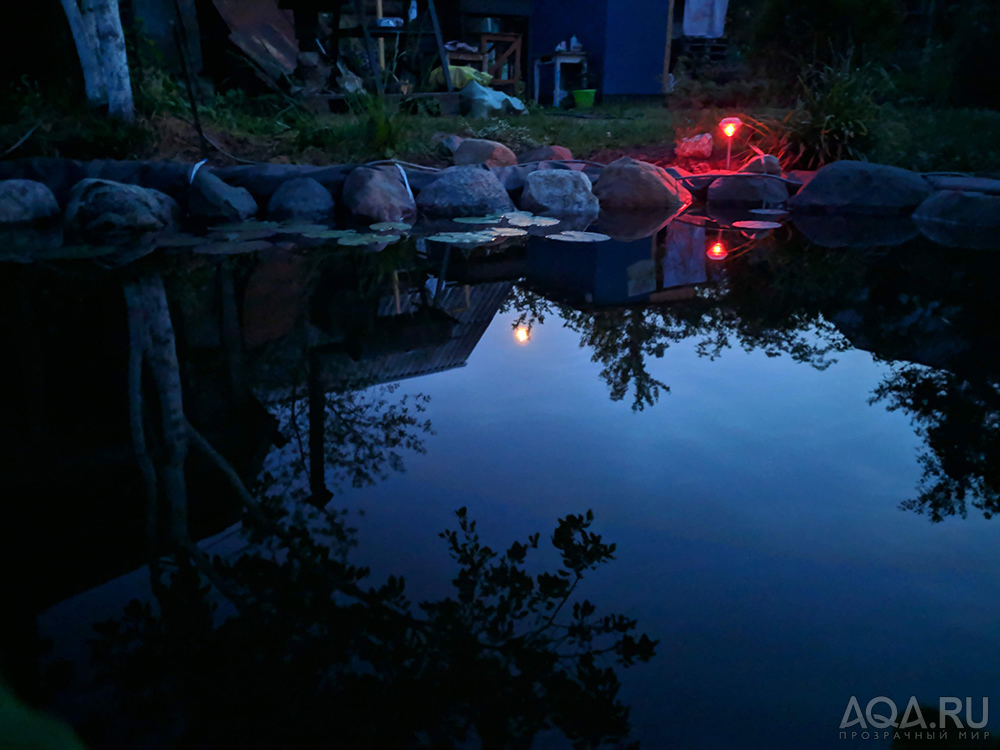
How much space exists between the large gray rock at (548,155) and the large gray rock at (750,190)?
1438 millimetres

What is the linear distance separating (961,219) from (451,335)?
4414 mm

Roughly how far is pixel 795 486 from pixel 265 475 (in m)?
1.39

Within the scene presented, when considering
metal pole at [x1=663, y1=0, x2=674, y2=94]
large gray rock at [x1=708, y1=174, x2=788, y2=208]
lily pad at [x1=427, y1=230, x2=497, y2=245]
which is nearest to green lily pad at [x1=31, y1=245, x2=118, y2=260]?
lily pad at [x1=427, y1=230, x2=497, y2=245]

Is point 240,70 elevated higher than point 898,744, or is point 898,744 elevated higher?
point 240,70

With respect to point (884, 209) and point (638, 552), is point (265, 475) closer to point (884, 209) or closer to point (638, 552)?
point (638, 552)

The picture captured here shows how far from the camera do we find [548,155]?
687 cm

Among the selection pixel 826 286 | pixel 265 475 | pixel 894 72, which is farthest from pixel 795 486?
pixel 894 72

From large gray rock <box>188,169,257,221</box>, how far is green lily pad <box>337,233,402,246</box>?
42.6 inches

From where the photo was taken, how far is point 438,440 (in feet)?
6.83

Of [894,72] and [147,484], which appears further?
[894,72]

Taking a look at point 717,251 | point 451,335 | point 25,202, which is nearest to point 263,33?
point 25,202

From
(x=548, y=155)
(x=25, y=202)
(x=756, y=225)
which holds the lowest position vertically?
(x=756, y=225)

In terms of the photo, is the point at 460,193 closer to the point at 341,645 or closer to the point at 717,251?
the point at 717,251

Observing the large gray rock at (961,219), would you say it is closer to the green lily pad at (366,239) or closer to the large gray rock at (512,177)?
the large gray rock at (512,177)
